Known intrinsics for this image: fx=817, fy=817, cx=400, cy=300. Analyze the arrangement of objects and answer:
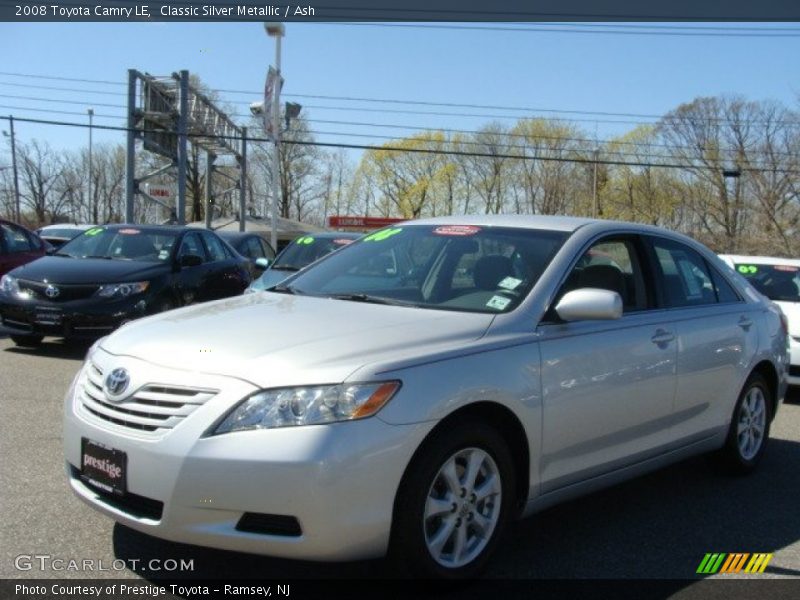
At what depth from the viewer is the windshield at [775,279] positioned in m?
10.2

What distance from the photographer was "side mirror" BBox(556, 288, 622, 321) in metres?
3.93

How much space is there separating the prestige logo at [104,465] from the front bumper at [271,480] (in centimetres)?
10

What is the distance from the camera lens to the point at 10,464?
5031 millimetres

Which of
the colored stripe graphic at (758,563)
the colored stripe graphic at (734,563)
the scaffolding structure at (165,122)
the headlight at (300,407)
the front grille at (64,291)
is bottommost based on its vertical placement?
the colored stripe graphic at (758,563)

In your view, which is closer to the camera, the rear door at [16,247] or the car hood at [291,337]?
the car hood at [291,337]

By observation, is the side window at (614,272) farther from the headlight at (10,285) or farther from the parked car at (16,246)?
the parked car at (16,246)

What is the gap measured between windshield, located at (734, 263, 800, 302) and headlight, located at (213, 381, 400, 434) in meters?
8.40

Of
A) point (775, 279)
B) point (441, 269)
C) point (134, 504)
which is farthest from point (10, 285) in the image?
point (775, 279)

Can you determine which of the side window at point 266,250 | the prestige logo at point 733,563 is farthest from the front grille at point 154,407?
the side window at point 266,250

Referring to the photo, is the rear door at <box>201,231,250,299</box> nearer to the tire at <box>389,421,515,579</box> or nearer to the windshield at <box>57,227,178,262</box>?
the windshield at <box>57,227,178,262</box>

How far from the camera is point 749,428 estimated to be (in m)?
5.74
